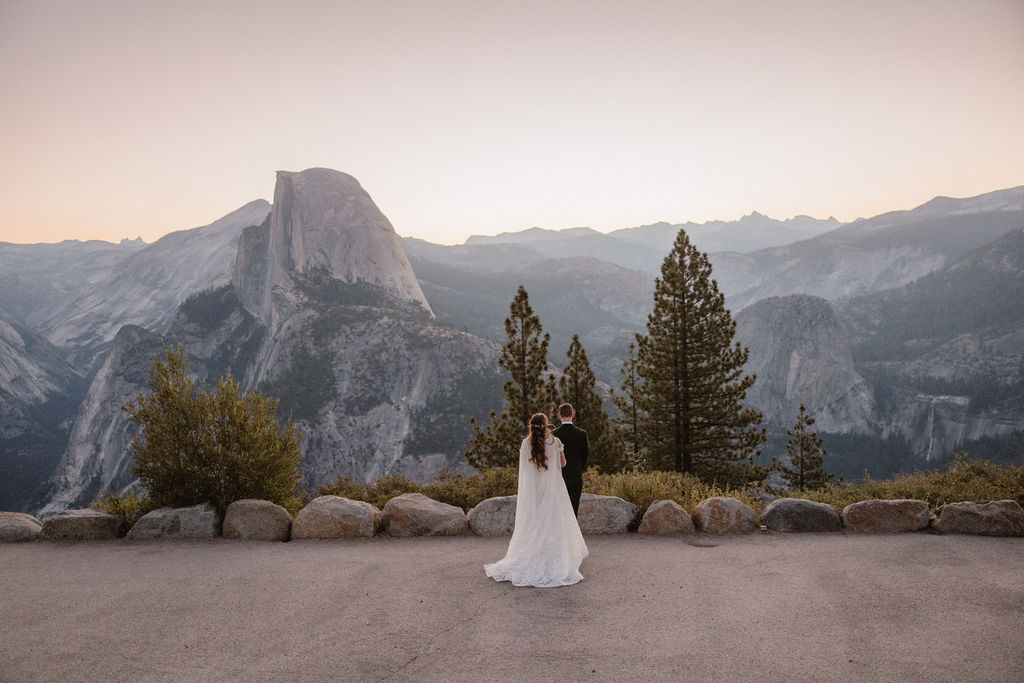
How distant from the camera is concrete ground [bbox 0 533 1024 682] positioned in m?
5.91

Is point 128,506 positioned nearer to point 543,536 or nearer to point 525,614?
point 543,536

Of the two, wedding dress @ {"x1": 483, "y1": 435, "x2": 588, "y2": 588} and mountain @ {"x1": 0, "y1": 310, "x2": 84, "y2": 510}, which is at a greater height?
wedding dress @ {"x1": 483, "y1": 435, "x2": 588, "y2": 588}

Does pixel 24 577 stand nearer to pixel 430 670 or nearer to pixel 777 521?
pixel 430 670

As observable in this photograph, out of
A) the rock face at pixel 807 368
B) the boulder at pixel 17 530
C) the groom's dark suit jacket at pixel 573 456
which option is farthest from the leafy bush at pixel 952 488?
the rock face at pixel 807 368

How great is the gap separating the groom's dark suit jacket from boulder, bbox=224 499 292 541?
18.3 ft

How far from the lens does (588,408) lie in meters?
23.8

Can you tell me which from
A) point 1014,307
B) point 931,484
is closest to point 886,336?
point 1014,307

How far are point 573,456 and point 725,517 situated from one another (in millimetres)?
3497

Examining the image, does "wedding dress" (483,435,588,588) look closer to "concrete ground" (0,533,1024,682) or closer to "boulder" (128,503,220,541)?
"concrete ground" (0,533,1024,682)

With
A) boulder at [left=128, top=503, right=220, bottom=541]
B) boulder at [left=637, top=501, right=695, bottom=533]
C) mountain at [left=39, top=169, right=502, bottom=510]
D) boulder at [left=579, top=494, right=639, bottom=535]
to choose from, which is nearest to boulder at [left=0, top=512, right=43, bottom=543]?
boulder at [left=128, top=503, right=220, bottom=541]

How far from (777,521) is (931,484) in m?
4.81

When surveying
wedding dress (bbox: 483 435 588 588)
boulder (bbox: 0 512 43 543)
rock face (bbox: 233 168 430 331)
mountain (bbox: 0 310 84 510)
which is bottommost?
mountain (bbox: 0 310 84 510)

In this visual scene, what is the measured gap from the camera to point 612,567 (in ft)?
→ 30.0

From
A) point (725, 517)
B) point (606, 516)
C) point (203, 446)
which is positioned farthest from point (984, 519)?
point (203, 446)
